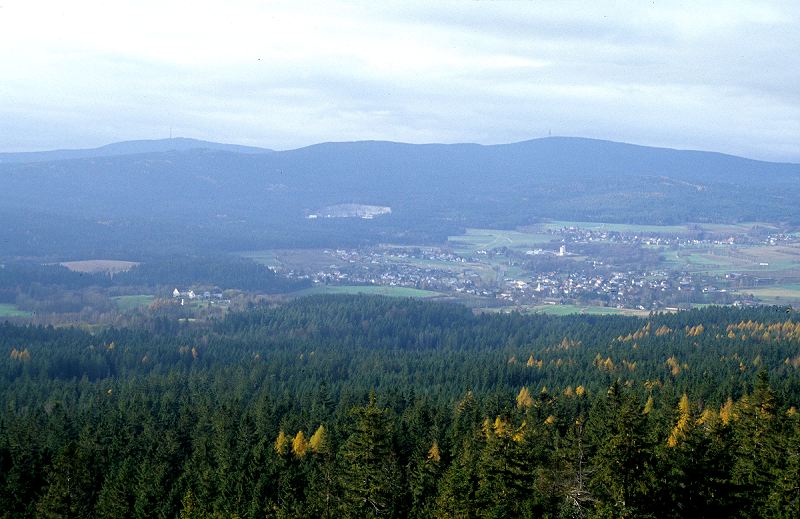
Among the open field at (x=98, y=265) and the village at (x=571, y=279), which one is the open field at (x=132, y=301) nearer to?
the open field at (x=98, y=265)

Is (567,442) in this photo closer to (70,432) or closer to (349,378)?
(70,432)

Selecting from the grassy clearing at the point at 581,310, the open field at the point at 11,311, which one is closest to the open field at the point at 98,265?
the open field at the point at 11,311

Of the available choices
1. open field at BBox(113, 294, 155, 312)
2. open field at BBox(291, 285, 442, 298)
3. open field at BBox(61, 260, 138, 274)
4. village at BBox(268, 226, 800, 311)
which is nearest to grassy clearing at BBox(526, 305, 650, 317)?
village at BBox(268, 226, 800, 311)

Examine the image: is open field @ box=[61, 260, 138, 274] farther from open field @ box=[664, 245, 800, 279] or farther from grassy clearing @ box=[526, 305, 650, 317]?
open field @ box=[664, 245, 800, 279]

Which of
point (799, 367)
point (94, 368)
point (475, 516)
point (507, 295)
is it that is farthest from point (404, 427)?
point (507, 295)

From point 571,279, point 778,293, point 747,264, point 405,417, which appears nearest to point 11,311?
point 405,417

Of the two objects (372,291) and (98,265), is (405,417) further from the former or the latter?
(98,265)

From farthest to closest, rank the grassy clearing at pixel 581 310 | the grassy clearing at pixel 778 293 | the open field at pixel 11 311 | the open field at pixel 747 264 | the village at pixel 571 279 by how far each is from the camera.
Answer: the open field at pixel 747 264 → the village at pixel 571 279 → the grassy clearing at pixel 778 293 → the grassy clearing at pixel 581 310 → the open field at pixel 11 311
